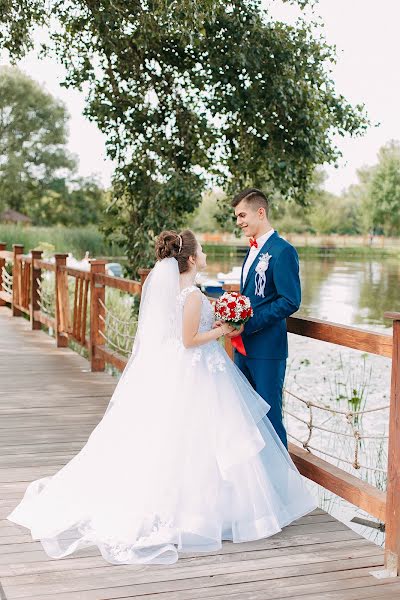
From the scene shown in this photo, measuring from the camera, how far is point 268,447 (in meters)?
3.87

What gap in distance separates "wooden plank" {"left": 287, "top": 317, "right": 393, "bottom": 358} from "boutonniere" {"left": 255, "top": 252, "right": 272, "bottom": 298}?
0.31 m

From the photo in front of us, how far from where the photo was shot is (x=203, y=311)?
12.8ft

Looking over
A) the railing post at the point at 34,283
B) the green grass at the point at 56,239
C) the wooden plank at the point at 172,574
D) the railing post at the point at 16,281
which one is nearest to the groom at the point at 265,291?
the wooden plank at the point at 172,574

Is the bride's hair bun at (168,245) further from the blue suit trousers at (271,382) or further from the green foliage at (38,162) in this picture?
the green foliage at (38,162)

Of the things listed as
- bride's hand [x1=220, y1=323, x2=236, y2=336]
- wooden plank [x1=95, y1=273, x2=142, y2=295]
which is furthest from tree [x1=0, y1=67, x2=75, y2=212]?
bride's hand [x1=220, y1=323, x2=236, y2=336]

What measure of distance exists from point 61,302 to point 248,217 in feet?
19.4

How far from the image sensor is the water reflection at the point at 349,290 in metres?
22.8

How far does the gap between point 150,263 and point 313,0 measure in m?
4.14

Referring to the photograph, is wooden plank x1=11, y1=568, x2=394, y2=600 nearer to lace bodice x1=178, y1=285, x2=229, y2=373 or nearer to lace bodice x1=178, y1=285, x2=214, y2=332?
lace bodice x1=178, y1=285, x2=229, y2=373

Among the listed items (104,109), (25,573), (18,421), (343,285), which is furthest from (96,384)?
(343,285)

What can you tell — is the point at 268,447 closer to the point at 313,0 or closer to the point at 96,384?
the point at 96,384

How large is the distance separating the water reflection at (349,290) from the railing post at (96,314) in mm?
13298

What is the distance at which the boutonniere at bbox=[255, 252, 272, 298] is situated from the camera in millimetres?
3871

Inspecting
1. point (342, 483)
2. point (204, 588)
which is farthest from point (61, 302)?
point (204, 588)
